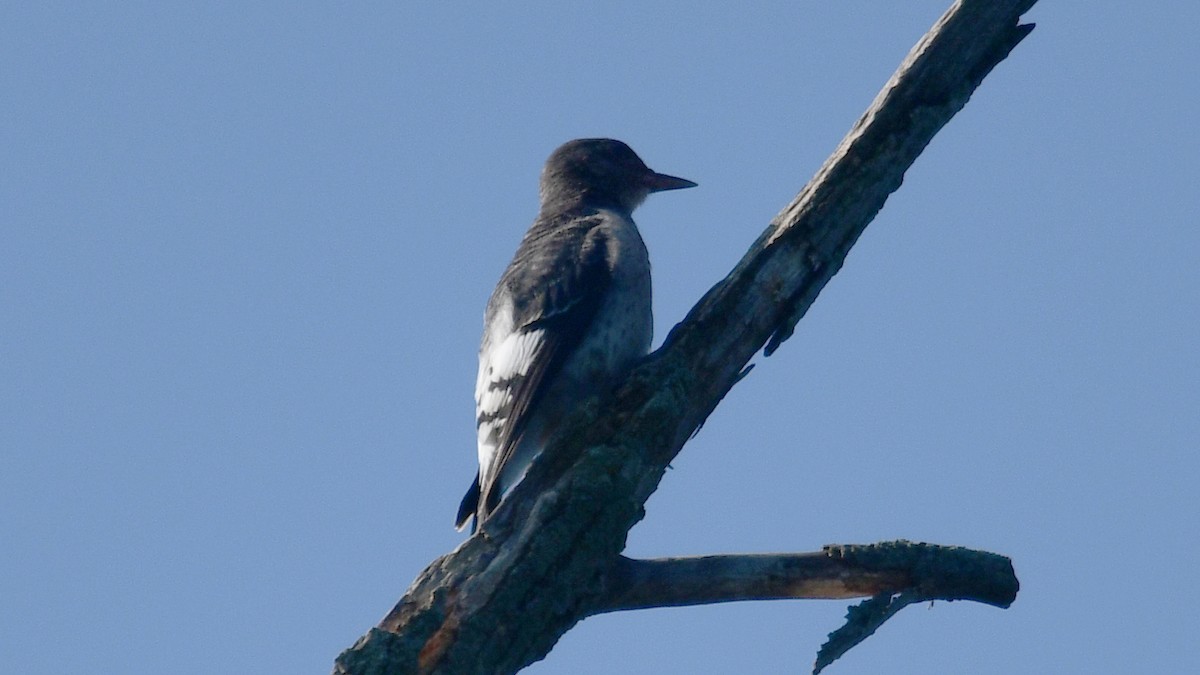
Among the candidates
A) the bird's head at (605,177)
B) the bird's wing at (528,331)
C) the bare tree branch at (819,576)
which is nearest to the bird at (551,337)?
the bird's wing at (528,331)

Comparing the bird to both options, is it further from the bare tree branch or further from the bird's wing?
the bare tree branch

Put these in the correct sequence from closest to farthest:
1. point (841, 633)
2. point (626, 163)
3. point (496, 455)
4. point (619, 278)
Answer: point (841, 633)
point (496, 455)
point (619, 278)
point (626, 163)

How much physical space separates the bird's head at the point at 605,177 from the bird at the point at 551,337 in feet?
2.31

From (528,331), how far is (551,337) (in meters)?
0.15

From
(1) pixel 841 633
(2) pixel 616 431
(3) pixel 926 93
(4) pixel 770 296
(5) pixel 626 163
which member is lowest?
(1) pixel 841 633

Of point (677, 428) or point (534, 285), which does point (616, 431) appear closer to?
point (677, 428)

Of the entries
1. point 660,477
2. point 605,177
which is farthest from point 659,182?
point 660,477

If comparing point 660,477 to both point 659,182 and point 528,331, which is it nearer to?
point 528,331

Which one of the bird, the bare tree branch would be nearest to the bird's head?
the bird

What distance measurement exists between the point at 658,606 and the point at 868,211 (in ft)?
5.55

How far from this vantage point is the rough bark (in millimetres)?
4828

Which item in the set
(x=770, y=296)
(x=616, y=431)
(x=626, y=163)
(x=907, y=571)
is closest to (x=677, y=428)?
(x=616, y=431)

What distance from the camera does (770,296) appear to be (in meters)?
5.70

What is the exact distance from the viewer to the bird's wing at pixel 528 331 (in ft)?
21.0
